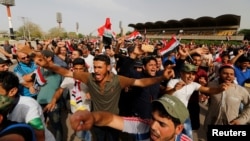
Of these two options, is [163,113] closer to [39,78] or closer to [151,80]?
[151,80]

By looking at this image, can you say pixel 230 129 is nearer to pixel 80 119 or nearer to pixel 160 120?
pixel 160 120

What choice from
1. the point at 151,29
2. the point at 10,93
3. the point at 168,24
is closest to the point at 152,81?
the point at 10,93

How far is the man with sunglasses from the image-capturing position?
3.99 meters

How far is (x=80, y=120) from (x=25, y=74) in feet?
10.3

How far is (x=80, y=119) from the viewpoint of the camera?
147cm

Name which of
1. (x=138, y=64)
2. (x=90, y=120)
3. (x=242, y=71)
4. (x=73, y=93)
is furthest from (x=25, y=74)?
(x=242, y=71)

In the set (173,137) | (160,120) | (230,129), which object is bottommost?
(230,129)

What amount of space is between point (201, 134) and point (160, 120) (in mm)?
3786

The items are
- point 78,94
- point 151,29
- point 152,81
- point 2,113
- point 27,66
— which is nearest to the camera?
point 2,113

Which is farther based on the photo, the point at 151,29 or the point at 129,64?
the point at 151,29

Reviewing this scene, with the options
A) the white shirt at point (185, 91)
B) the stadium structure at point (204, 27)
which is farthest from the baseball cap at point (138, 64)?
the stadium structure at point (204, 27)

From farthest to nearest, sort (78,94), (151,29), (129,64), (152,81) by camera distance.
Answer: (151,29) < (129,64) < (78,94) < (152,81)

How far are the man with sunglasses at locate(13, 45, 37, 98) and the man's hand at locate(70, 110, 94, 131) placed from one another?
2.69 m

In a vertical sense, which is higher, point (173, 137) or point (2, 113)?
point (2, 113)
